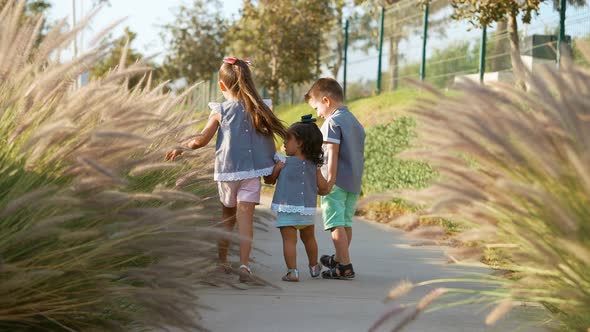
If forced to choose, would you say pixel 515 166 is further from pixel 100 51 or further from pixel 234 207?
pixel 234 207

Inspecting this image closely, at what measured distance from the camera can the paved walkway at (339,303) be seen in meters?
4.97

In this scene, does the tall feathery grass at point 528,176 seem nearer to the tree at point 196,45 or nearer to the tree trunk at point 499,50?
the tree trunk at point 499,50

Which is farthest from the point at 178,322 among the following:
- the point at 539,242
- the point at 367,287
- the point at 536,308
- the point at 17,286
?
the point at 367,287

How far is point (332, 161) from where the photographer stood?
7.20 meters

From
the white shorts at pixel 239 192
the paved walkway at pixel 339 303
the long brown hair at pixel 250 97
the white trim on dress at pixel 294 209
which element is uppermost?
the long brown hair at pixel 250 97

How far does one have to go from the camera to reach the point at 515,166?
366cm

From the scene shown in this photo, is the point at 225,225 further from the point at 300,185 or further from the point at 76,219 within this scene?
the point at 76,219

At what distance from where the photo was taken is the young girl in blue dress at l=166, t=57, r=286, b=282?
6.82 m

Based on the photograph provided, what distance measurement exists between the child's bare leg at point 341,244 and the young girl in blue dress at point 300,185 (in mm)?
174

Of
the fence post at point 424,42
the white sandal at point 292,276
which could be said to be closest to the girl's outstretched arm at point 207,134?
the white sandal at point 292,276

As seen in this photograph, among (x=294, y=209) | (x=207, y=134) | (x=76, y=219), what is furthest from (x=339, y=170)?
(x=76, y=219)

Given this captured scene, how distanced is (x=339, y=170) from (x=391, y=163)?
713 centimetres

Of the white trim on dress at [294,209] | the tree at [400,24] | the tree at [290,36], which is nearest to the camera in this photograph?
the white trim on dress at [294,209]

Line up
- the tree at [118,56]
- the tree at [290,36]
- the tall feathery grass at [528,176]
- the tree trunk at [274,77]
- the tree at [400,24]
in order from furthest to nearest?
the tree trunk at [274,77], the tree at [290,36], the tree at [400,24], the tree at [118,56], the tall feathery grass at [528,176]
